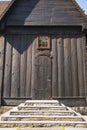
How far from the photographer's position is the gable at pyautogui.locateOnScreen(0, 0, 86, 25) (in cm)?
1211

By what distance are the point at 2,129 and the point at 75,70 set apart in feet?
23.4

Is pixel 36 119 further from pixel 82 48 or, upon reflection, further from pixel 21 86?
pixel 82 48

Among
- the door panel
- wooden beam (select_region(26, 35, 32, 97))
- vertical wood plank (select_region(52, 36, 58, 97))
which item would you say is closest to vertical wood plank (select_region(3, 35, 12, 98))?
wooden beam (select_region(26, 35, 32, 97))

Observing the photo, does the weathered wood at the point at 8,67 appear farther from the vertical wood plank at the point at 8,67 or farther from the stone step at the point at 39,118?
the stone step at the point at 39,118

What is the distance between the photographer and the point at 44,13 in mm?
12336

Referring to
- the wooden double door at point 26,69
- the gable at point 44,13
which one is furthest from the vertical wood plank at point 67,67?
the gable at point 44,13

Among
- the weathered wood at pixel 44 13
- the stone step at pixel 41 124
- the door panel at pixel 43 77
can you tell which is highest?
the weathered wood at pixel 44 13

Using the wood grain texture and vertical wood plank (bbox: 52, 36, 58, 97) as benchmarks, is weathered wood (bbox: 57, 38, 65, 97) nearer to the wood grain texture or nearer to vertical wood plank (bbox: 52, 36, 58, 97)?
vertical wood plank (bbox: 52, 36, 58, 97)

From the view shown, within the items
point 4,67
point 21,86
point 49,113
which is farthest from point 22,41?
point 49,113

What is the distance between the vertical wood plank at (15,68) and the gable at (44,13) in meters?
1.19

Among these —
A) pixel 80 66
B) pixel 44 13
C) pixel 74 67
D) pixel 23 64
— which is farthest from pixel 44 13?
pixel 80 66

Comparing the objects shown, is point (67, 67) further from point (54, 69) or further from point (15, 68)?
point (15, 68)

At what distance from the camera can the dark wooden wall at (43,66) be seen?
11422mm

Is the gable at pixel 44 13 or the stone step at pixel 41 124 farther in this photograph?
the gable at pixel 44 13
